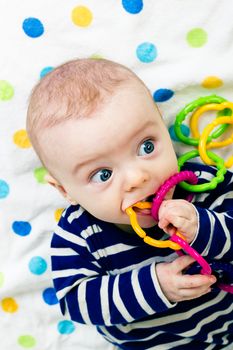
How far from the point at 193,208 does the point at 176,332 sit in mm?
263

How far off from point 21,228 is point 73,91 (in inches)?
16.2

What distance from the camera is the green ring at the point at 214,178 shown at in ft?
3.29

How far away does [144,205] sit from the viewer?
92 centimetres

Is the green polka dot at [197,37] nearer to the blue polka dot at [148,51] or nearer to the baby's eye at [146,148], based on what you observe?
the blue polka dot at [148,51]

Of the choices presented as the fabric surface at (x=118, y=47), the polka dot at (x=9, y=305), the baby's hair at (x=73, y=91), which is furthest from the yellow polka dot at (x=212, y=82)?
the polka dot at (x=9, y=305)

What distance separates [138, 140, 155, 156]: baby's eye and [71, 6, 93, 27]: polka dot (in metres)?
0.32

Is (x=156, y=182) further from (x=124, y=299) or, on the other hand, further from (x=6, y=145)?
(x=6, y=145)

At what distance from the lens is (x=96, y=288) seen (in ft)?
3.30

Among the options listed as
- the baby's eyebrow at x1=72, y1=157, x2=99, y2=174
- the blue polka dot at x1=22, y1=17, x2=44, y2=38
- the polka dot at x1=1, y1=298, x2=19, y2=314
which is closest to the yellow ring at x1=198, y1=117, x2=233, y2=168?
the baby's eyebrow at x1=72, y1=157, x2=99, y2=174

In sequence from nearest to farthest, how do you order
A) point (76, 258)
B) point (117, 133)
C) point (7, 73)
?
point (117, 133), point (76, 258), point (7, 73)

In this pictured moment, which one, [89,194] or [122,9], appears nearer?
[89,194]

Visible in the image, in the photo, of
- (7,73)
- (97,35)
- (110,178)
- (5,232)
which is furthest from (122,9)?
(5,232)

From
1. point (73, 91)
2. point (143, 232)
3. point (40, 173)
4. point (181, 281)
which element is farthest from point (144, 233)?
point (40, 173)

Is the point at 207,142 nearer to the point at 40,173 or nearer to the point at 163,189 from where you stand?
the point at 163,189
